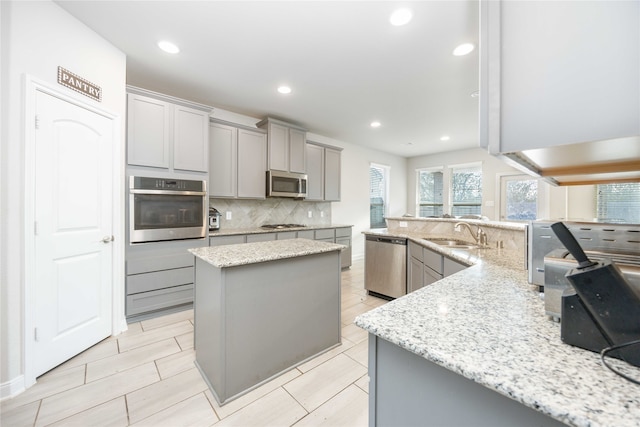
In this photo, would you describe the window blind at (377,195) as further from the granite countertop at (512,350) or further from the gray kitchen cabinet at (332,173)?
the granite countertop at (512,350)

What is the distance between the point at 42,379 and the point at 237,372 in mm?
1399

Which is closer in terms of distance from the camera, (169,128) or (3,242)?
(3,242)

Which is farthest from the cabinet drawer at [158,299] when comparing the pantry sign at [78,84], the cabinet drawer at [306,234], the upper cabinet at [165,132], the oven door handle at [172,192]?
the pantry sign at [78,84]

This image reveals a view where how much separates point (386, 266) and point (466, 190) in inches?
168

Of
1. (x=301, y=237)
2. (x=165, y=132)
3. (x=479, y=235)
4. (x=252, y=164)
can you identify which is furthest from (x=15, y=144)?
(x=479, y=235)

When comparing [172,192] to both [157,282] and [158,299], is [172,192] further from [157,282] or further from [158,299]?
[158,299]

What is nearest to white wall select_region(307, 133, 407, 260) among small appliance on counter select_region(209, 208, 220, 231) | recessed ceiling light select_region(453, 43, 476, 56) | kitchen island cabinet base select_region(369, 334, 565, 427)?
small appliance on counter select_region(209, 208, 220, 231)

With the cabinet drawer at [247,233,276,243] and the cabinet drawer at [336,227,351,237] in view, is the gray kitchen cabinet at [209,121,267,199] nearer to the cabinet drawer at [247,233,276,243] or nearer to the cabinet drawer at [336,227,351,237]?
the cabinet drawer at [247,233,276,243]

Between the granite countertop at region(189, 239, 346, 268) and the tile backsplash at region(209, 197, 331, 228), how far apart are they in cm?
197

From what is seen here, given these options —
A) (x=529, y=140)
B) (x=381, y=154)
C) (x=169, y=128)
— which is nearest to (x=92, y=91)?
(x=169, y=128)

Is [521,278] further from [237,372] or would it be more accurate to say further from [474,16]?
[474,16]

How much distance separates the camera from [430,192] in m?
6.82

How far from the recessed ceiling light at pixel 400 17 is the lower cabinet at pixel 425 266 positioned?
1884 millimetres

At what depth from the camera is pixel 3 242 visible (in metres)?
1.57
